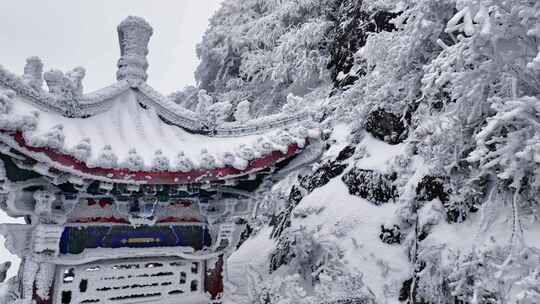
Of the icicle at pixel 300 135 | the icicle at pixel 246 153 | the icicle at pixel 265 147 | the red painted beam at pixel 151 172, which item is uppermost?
the icicle at pixel 300 135

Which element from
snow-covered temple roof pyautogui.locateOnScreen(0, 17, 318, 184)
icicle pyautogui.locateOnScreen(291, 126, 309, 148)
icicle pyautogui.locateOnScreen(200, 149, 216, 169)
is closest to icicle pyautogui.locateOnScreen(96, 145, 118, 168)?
snow-covered temple roof pyautogui.locateOnScreen(0, 17, 318, 184)

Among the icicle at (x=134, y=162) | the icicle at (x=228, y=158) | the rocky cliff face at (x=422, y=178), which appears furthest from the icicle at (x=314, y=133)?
the icicle at (x=134, y=162)

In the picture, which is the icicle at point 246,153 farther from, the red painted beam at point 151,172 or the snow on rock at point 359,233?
the snow on rock at point 359,233

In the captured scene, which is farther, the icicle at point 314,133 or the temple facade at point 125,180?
A: the icicle at point 314,133

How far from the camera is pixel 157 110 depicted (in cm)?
511

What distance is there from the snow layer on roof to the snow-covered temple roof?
11mm

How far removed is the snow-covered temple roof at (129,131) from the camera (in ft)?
11.1

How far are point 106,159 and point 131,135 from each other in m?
0.92

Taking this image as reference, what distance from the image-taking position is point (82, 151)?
3482 millimetres

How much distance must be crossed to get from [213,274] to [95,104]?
261 cm

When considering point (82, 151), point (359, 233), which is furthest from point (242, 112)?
point (359, 233)

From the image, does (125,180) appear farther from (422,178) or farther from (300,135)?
A: (422,178)

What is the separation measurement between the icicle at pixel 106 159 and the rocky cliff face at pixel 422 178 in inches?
101

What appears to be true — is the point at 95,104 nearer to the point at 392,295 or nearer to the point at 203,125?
the point at 203,125
